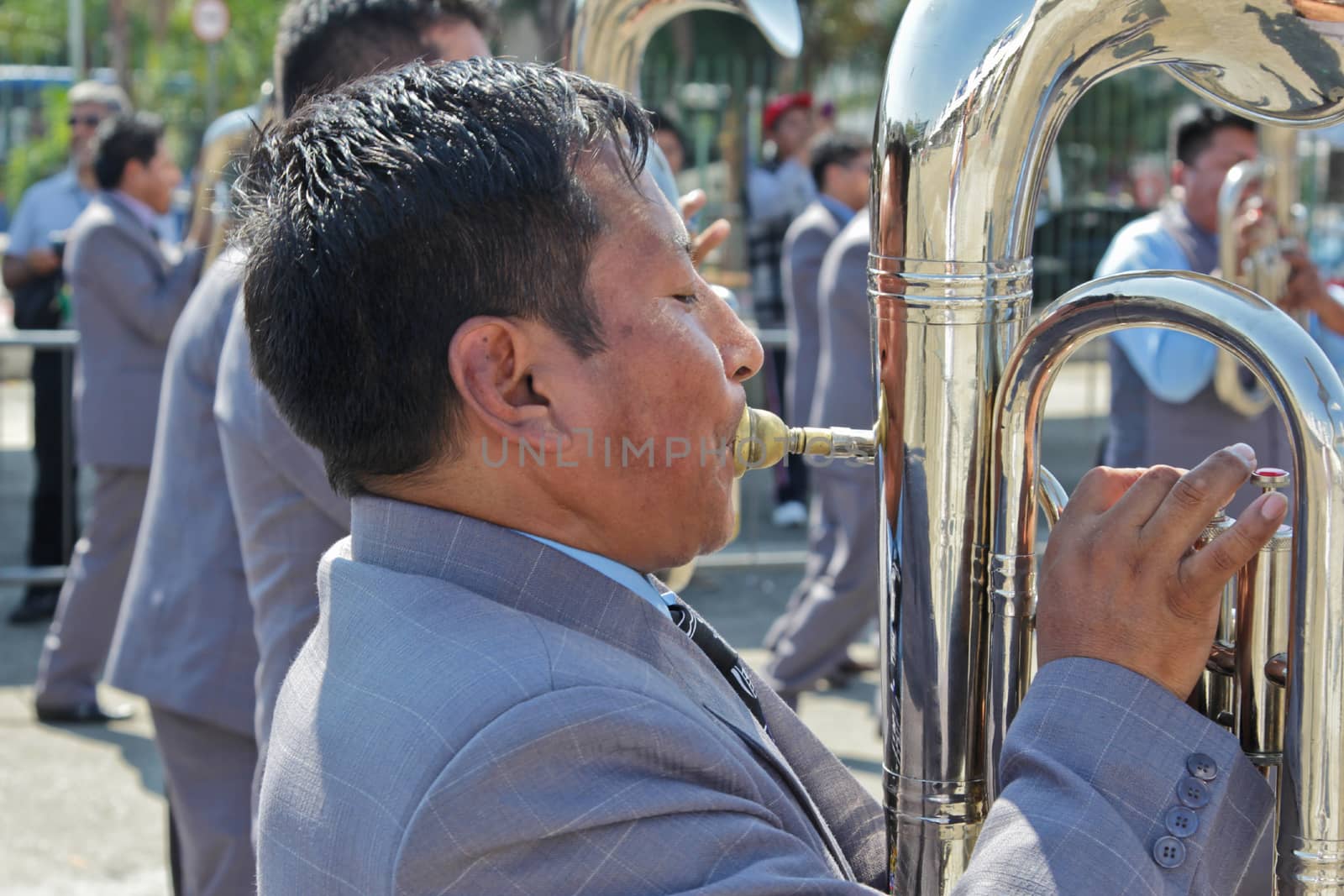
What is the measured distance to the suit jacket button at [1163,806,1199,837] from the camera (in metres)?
1.08

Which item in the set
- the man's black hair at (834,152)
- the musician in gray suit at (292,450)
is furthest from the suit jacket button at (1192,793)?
the man's black hair at (834,152)

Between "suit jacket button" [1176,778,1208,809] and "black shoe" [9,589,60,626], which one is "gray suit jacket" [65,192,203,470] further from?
"suit jacket button" [1176,778,1208,809]

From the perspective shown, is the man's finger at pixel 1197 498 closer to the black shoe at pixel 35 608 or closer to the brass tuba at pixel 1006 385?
the brass tuba at pixel 1006 385

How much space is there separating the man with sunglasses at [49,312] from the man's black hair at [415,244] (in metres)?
5.08

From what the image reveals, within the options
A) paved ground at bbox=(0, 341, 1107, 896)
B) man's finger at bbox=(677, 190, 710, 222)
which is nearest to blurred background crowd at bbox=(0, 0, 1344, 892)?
paved ground at bbox=(0, 341, 1107, 896)

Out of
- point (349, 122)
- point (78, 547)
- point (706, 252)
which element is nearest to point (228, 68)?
point (78, 547)

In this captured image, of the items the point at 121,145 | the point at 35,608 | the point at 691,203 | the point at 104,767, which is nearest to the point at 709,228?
the point at 691,203

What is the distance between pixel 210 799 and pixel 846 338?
2.62 m

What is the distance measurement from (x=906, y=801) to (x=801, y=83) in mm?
12798

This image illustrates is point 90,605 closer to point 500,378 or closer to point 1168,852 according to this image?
point 500,378

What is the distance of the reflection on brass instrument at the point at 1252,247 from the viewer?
3553 millimetres

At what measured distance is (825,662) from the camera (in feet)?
15.3

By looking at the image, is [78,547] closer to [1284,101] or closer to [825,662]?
[825,662]

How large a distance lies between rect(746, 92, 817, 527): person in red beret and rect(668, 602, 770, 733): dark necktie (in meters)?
6.15
